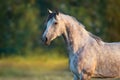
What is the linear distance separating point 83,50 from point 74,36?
0.35m

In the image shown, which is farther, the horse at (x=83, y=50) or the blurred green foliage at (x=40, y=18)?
the blurred green foliage at (x=40, y=18)

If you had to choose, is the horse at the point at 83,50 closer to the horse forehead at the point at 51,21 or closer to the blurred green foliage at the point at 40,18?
the horse forehead at the point at 51,21

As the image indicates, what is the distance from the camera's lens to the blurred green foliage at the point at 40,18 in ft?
85.9

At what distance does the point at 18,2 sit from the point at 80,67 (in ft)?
Answer: 61.1

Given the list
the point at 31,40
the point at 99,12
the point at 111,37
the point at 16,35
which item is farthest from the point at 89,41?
the point at 31,40

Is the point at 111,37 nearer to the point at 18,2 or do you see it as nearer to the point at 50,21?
the point at 18,2

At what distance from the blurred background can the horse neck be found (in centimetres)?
1037

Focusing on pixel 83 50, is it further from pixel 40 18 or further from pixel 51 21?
pixel 40 18

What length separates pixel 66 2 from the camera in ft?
92.0

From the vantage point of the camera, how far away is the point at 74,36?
10.3 m

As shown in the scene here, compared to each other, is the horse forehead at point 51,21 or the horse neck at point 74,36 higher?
the horse forehead at point 51,21

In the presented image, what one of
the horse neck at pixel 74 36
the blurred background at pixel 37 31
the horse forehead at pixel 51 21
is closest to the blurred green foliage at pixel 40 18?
the blurred background at pixel 37 31

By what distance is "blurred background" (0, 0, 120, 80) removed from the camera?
26.0 metres

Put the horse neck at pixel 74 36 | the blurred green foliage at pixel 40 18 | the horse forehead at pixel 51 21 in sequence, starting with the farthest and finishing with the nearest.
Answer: the blurred green foliage at pixel 40 18
the horse neck at pixel 74 36
the horse forehead at pixel 51 21
